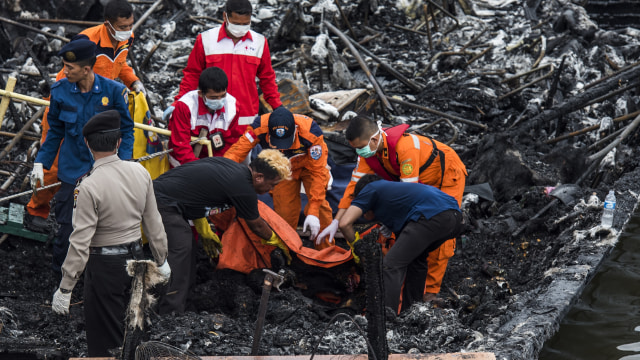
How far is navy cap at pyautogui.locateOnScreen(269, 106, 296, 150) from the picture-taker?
518 centimetres

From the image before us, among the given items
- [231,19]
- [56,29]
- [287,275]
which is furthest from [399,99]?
[56,29]

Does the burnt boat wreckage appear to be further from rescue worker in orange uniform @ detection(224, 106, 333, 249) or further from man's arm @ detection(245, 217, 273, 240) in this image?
rescue worker in orange uniform @ detection(224, 106, 333, 249)

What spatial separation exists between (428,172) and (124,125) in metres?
2.49

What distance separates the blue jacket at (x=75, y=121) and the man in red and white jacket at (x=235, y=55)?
47.1 inches

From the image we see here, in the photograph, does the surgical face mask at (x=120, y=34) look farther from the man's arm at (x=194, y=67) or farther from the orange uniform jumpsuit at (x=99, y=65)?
the man's arm at (x=194, y=67)

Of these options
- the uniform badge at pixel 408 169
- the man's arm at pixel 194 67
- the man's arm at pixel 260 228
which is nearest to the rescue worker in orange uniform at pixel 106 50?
the man's arm at pixel 194 67

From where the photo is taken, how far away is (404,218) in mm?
4848

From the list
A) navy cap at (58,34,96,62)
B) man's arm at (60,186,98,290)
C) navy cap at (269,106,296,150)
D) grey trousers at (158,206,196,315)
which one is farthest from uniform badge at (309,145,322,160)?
man's arm at (60,186,98,290)

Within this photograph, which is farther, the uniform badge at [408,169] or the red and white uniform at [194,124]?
the red and white uniform at [194,124]

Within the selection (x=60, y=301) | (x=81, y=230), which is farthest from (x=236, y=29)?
(x=60, y=301)

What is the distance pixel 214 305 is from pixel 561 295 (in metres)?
2.64

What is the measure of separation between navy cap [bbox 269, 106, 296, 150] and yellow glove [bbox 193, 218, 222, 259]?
0.88 metres

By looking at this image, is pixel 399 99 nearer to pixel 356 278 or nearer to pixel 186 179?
pixel 356 278

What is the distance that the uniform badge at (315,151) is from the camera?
5423 mm
